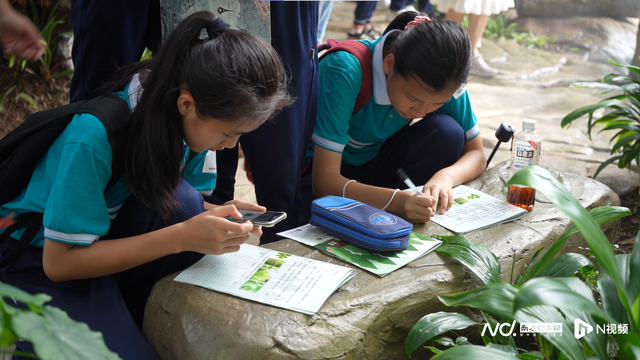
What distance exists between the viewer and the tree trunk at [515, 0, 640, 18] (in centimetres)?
778

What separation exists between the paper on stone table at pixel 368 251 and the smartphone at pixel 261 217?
0.76 feet

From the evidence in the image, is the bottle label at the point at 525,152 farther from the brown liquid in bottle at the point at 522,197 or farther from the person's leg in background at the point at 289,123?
the person's leg in background at the point at 289,123

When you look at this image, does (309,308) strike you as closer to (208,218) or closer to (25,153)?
(208,218)

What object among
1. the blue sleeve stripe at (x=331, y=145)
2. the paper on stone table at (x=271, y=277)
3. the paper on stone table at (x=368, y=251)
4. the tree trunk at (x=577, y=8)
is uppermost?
the tree trunk at (x=577, y=8)

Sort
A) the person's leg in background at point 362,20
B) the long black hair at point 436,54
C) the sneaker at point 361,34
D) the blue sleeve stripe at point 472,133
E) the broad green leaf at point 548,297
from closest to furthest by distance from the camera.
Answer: the broad green leaf at point 548,297 < the long black hair at point 436,54 < the blue sleeve stripe at point 472,133 < the person's leg in background at point 362,20 < the sneaker at point 361,34

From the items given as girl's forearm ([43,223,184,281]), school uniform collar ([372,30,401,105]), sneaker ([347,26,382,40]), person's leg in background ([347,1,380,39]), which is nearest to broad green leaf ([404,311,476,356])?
girl's forearm ([43,223,184,281])

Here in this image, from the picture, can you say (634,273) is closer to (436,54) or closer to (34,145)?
(436,54)

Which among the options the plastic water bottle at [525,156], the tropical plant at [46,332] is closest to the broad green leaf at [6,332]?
the tropical plant at [46,332]

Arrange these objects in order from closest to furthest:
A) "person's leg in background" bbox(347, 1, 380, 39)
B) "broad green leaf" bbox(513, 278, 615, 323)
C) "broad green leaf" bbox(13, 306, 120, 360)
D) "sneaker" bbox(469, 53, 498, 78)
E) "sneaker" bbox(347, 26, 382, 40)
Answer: "broad green leaf" bbox(13, 306, 120, 360) < "broad green leaf" bbox(513, 278, 615, 323) < "sneaker" bbox(469, 53, 498, 78) < "person's leg in background" bbox(347, 1, 380, 39) < "sneaker" bbox(347, 26, 382, 40)

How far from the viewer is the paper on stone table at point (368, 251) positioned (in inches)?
64.5

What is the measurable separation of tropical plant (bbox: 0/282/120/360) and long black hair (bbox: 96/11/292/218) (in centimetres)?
Answer: 70

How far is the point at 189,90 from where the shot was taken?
1.41 m

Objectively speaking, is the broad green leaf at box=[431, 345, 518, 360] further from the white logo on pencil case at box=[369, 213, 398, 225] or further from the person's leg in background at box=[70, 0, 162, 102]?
the person's leg in background at box=[70, 0, 162, 102]

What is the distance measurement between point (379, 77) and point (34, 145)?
4.18ft
